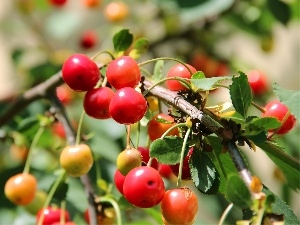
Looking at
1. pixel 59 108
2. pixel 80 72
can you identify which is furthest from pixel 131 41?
pixel 59 108

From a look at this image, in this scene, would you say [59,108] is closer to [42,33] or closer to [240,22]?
[240,22]

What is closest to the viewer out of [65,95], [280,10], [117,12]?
[280,10]

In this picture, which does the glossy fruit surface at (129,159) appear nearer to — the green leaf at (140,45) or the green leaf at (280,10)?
the green leaf at (140,45)

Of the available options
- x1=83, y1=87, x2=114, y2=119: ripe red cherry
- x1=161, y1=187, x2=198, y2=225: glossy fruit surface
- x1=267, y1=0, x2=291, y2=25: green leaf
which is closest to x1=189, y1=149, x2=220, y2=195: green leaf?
x1=161, y1=187, x2=198, y2=225: glossy fruit surface

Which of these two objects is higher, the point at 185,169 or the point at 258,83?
the point at 185,169

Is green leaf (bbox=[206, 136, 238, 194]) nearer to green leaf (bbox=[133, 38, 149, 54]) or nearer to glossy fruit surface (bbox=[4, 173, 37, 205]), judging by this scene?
green leaf (bbox=[133, 38, 149, 54])

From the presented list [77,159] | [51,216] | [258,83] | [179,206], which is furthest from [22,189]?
[258,83]

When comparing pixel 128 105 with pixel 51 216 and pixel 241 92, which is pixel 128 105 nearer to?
pixel 241 92
